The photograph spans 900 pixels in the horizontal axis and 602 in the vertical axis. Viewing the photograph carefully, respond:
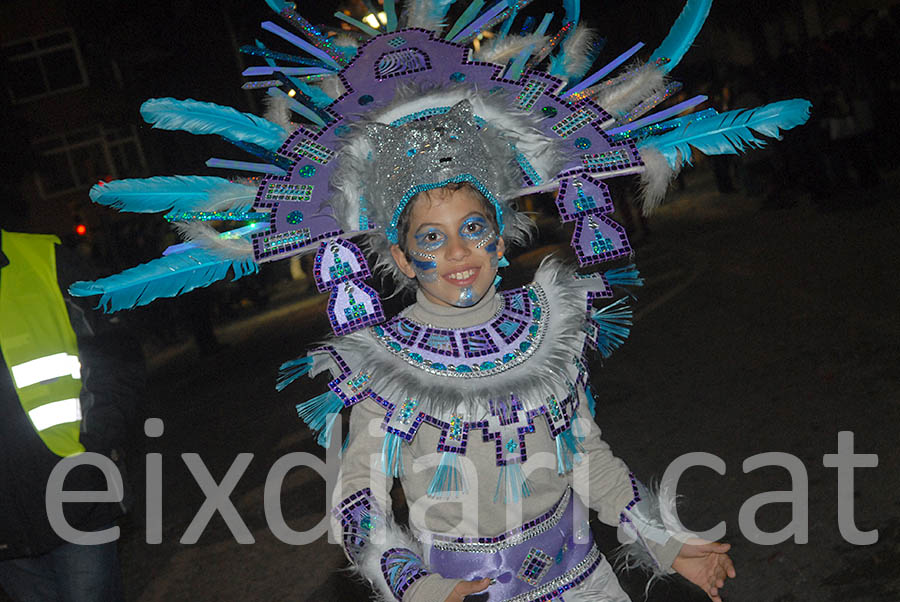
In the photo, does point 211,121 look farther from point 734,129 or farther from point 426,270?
point 734,129

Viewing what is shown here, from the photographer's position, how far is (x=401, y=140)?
219 cm

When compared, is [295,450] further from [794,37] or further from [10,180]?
[794,37]

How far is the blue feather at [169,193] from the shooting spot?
2.12 m

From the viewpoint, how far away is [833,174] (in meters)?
12.8

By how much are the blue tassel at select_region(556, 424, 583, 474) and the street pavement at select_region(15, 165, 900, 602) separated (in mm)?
1548

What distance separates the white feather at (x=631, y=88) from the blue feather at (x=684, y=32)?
38 millimetres

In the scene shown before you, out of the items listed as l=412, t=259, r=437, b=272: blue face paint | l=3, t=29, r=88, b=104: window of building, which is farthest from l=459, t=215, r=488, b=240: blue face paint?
l=3, t=29, r=88, b=104: window of building

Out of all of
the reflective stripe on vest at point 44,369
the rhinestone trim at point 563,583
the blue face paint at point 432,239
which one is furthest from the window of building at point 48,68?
the rhinestone trim at point 563,583

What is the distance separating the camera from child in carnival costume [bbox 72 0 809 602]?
213 centimetres

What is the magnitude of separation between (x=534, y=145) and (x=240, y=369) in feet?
33.1

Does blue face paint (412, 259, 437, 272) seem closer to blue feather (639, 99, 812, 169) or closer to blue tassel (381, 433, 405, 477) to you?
blue tassel (381, 433, 405, 477)

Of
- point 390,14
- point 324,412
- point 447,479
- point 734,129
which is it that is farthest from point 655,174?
point 324,412

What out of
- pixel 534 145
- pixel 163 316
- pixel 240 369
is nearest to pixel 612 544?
pixel 534 145

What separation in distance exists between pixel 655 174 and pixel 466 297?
0.61m
